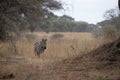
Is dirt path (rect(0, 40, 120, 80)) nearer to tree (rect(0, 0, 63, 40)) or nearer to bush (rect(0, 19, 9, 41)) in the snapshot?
tree (rect(0, 0, 63, 40))

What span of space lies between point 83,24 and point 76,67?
45721mm

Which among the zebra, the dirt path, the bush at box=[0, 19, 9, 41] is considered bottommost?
the dirt path

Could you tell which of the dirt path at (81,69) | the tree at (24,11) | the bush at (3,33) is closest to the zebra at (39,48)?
the bush at (3,33)

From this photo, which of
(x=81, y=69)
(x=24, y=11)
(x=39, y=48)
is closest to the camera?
(x=81, y=69)

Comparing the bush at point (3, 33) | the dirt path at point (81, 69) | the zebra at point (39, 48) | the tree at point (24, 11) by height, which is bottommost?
the dirt path at point (81, 69)

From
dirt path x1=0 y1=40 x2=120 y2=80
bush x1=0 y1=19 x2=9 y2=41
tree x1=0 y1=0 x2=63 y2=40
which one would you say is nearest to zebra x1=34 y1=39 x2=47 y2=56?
bush x1=0 y1=19 x2=9 y2=41

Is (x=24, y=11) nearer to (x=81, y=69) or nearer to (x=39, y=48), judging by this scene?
(x=81, y=69)

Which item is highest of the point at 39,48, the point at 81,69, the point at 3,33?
the point at 3,33

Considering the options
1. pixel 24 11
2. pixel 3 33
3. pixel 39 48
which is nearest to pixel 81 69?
pixel 24 11

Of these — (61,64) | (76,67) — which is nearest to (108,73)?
(76,67)

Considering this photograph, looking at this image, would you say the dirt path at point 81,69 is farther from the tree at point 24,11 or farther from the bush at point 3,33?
the bush at point 3,33

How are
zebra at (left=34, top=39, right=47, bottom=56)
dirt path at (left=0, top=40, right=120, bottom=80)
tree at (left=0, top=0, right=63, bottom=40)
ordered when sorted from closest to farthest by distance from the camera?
dirt path at (left=0, top=40, right=120, bottom=80) → tree at (left=0, top=0, right=63, bottom=40) → zebra at (left=34, top=39, right=47, bottom=56)

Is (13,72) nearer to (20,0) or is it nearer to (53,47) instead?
(20,0)

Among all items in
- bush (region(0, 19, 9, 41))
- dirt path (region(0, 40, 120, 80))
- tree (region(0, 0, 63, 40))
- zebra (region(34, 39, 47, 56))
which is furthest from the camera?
zebra (region(34, 39, 47, 56))
